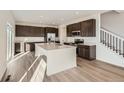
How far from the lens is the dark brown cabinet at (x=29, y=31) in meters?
8.29

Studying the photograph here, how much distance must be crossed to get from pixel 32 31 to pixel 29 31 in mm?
272

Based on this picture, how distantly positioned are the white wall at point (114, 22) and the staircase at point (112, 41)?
16.2 inches

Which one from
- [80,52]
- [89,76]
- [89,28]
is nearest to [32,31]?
[80,52]

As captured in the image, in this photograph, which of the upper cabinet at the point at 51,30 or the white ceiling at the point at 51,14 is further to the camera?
the upper cabinet at the point at 51,30

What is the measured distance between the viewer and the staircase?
4855 mm

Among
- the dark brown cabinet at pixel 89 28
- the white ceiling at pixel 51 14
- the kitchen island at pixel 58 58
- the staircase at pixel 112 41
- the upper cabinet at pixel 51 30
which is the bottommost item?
the kitchen island at pixel 58 58

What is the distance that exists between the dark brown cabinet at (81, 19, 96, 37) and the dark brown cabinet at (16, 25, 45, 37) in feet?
14.8

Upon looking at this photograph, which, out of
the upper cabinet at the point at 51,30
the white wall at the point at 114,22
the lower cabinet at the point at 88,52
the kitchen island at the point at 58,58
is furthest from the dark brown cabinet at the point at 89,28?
the upper cabinet at the point at 51,30

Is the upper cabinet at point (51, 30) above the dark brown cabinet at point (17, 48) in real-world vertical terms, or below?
above

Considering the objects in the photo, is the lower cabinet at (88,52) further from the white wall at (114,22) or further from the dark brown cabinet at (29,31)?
the dark brown cabinet at (29,31)
